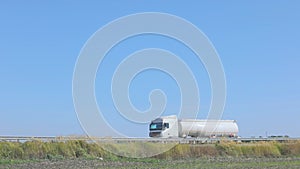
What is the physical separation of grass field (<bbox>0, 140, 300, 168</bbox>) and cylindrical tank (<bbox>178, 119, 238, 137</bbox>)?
13817mm

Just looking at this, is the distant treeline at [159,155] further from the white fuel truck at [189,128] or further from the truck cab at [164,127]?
the truck cab at [164,127]

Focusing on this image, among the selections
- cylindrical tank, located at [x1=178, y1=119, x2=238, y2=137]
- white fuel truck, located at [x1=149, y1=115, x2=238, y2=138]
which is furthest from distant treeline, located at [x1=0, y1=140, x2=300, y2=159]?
cylindrical tank, located at [x1=178, y1=119, x2=238, y2=137]

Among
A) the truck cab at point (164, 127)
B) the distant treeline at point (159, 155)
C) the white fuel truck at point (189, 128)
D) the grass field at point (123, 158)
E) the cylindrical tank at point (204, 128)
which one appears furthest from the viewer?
the cylindrical tank at point (204, 128)

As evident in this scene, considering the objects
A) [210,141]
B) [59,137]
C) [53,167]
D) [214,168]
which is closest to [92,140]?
[59,137]

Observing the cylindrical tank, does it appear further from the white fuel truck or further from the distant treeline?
the distant treeline

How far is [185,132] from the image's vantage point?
54.6 meters

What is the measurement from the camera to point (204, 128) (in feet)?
179

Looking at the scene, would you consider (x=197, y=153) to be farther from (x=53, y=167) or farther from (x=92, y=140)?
(x=53, y=167)

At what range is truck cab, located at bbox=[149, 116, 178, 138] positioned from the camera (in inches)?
2033

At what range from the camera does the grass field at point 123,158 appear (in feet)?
89.1

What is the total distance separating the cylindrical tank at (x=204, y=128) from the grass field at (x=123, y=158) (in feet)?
45.3

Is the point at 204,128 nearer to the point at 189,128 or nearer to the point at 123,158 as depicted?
the point at 189,128

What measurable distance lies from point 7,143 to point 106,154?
20.4 feet

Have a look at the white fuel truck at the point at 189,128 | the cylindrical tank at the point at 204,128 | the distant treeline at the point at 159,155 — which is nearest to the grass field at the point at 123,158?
the distant treeline at the point at 159,155
